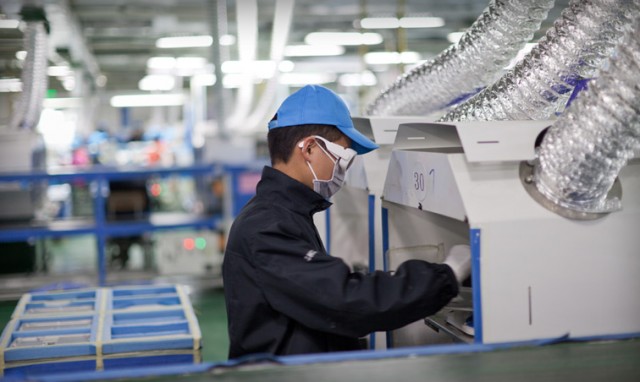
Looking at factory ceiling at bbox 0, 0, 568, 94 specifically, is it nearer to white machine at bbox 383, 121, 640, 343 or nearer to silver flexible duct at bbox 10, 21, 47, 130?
silver flexible duct at bbox 10, 21, 47, 130

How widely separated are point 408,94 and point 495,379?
2490 millimetres

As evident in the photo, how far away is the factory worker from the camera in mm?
1922

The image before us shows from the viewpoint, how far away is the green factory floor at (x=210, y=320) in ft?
18.8

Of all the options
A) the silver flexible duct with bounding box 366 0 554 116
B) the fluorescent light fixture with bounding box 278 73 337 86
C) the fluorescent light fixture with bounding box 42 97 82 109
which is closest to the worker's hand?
the silver flexible duct with bounding box 366 0 554 116

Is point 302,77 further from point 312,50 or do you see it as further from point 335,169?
point 335,169

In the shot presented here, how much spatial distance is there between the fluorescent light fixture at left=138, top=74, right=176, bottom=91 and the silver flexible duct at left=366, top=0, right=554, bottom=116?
661 inches

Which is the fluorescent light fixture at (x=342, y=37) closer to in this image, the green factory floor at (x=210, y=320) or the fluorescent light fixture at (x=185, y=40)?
the fluorescent light fixture at (x=185, y=40)

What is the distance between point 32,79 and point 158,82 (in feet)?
45.8

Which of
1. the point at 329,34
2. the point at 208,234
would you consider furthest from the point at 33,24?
the point at 329,34

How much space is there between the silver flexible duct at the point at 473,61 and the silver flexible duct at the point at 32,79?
19.0ft

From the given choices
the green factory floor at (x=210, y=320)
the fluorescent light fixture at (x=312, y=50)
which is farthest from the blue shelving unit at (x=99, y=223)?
the fluorescent light fixture at (x=312, y=50)

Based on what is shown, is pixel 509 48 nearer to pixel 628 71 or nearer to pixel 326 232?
pixel 628 71

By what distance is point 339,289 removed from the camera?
189 cm

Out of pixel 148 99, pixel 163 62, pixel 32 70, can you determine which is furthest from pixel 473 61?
pixel 148 99
